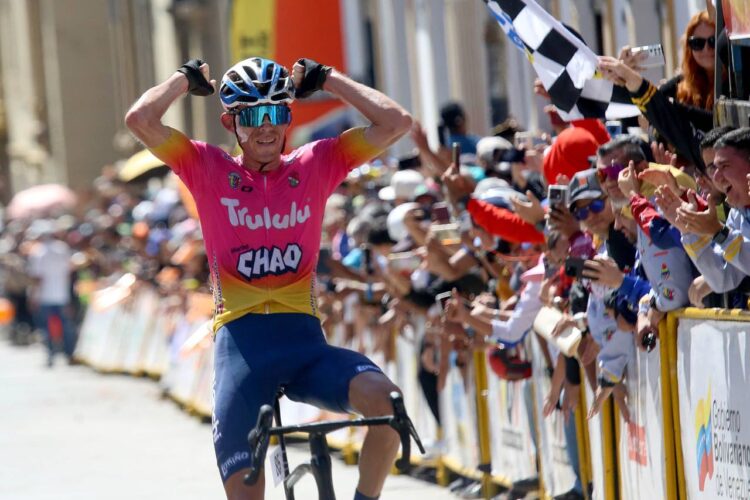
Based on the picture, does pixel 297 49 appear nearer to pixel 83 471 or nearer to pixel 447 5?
pixel 447 5

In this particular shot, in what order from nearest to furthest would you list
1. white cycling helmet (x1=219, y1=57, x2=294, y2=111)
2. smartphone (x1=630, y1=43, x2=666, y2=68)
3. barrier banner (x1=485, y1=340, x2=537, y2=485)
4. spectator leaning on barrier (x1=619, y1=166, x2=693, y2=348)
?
1. white cycling helmet (x1=219, y1=57, x2=294, y2=111)
2. spectator leaning on barrier (x1=619, y1=166, x2=693, y2=348)
3. smartphone (x1=630, y1=43, x2=666, y2=68)
4. barrier banner (x1=485, y1=340, x2=537, y2=485)

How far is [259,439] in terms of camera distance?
6.47 metres

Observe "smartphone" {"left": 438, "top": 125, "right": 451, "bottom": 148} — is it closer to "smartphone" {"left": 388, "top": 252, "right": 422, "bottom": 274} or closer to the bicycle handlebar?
"smartphone" {"left": 388, "top": 252, "right": 422, "bottom": 274}

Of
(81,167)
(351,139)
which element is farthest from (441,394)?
(81,167)

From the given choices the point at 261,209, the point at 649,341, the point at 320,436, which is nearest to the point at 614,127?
the point at 649,341

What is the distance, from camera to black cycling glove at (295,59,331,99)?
7355 millimetres

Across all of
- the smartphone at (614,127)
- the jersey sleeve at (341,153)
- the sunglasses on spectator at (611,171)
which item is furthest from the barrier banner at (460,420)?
the jersey sleeve at (341,153)

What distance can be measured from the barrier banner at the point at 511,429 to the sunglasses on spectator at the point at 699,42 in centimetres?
246

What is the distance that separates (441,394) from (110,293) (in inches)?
553

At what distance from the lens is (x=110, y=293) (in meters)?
25.5

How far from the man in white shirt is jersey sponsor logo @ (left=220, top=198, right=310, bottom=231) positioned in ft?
68.2

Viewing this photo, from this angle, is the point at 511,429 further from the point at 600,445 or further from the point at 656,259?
the point at 656,259

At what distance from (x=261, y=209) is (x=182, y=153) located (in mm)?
396

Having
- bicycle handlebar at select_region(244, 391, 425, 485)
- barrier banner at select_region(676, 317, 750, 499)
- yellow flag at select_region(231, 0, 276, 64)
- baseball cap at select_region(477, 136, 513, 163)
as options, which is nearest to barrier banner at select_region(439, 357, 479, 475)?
baseball cap at select_region(477, 136, 513, 163)
